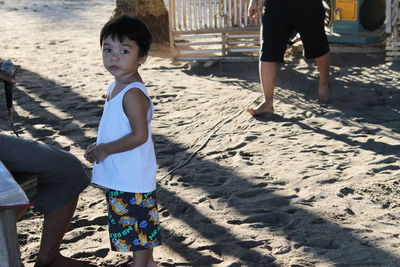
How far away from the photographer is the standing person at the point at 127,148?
115 inches

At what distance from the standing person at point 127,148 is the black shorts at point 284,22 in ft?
9.97

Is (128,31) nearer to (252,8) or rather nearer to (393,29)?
(252,8)

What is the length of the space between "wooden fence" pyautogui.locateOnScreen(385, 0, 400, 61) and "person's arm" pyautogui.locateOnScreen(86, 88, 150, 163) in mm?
5455

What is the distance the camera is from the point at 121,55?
9.74 feet

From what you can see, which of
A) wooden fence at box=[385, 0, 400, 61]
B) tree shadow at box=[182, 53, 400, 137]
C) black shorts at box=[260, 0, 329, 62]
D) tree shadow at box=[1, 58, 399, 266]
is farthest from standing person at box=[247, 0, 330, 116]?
wooden fence at box=[385, 0, 400, 61]

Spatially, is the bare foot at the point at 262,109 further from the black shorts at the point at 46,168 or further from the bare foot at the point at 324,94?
the black shorts at the point at 46,168

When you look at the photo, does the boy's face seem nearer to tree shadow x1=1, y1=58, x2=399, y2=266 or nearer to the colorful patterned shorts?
the colorful patterned shorts

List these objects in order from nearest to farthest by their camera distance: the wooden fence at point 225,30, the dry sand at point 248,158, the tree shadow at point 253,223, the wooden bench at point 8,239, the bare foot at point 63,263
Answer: the wooden bench at point 8,239, the bare foot at point 63,263, the tree shadow at point 253,223, the dry sand at point 248,158, the wooden fence at point 225,30

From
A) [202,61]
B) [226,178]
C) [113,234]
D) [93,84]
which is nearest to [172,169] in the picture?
[226,178]

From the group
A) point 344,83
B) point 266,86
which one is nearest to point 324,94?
point 266,86

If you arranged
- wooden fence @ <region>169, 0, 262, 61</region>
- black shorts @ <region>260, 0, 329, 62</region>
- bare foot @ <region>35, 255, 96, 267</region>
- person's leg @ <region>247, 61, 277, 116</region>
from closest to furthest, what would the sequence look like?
bare foot @ <region>35, 255, 96, 267</region>, black shorts @ <region>260, 0, 329, 62</region>, person's leg @ <region>247, 61, 277, 116</region>, wooden fence @ <region>169, 0, 262, 61</region>

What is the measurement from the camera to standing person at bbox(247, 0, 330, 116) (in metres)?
5.88

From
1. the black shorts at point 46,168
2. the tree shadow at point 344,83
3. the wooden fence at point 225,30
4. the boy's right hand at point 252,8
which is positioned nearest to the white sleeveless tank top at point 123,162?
the black shorts at point 46,168

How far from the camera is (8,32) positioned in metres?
12.0
